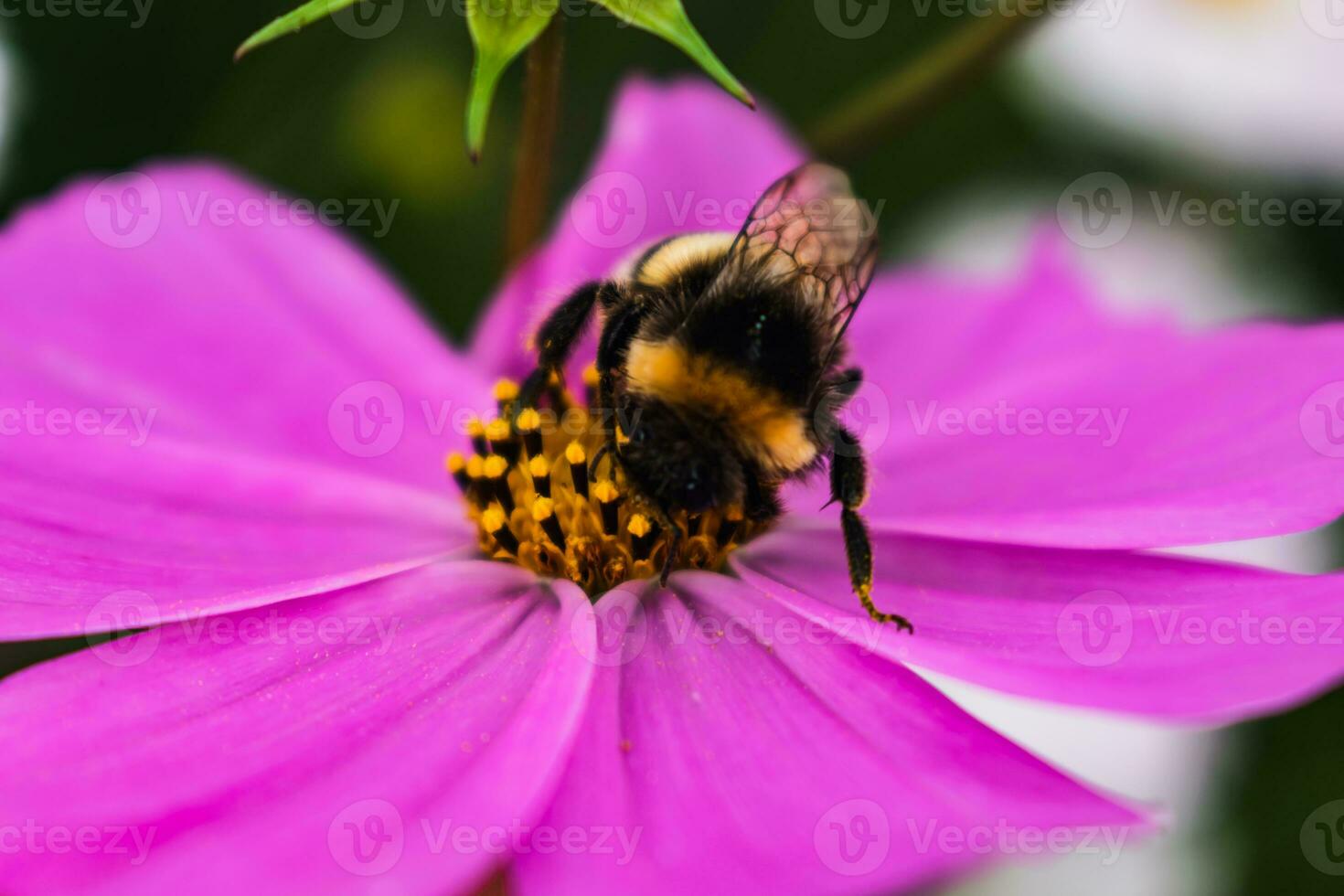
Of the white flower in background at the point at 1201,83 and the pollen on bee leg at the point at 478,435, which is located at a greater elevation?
the white flower in background at the point at 1201,83

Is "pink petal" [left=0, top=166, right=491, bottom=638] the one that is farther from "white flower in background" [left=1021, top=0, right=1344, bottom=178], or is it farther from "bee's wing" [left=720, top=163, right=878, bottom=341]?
"white flower in background" [left=1021, top=0, right=1344, bottom=178]

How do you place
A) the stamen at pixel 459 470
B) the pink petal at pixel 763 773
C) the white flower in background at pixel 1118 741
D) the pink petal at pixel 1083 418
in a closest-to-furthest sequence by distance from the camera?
the pink petal at pixel 763 773 < the pink petal at pixel 1083 418 < the stamen at pixel 459 470 < the white flower in background at pixel 1118 741

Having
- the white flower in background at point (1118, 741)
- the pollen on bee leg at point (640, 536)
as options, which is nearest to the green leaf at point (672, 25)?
the pollen on bee leg at point (640, 536)

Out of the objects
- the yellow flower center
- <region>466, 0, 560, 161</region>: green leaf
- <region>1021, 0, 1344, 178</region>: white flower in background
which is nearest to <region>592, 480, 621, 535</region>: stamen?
the yellow flower center

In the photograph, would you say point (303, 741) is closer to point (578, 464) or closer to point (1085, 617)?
point (578, 464)

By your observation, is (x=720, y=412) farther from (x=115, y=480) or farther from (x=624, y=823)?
(x=115, y=480)

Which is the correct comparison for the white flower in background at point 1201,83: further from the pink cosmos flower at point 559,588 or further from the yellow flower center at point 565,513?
the yellow flower center at point 565,513
